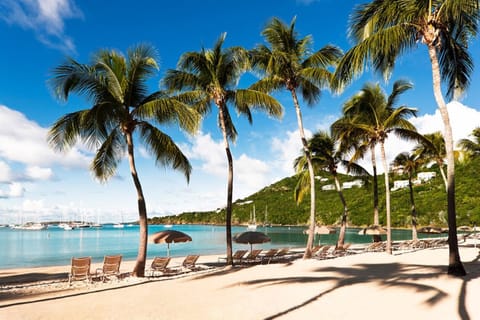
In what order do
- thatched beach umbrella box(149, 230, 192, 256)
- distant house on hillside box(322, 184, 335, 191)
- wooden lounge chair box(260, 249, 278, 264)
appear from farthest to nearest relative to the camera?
distant house on hillside box(322, 184, 335, 191), wooden lounge chair box(260, 249, 278, 264), thatched beach umbrella box(149, 230, 192, 256)

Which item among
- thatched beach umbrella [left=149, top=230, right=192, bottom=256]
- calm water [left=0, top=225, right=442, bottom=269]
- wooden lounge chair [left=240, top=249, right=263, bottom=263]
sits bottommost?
calm water [left=0, top=225, right=442, bottom=269]

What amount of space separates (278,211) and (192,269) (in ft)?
318

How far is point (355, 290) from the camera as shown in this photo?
28.1 feet

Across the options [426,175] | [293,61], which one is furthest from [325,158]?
[426,175]

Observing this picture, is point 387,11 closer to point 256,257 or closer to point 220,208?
point 256,257

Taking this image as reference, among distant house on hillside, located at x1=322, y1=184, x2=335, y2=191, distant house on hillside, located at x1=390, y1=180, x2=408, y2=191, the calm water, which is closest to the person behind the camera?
the calm water

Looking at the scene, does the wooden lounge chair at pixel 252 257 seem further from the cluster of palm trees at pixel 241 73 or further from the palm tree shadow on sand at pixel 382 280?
the palm tree shadow on sand at pixel 382 280

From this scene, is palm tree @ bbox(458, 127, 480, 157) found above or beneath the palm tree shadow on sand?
above

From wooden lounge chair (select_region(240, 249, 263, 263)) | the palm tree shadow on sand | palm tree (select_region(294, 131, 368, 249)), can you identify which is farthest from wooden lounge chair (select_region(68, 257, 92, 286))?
palm tree (select_region(294, 131, 368, 249))

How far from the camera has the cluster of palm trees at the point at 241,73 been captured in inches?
405

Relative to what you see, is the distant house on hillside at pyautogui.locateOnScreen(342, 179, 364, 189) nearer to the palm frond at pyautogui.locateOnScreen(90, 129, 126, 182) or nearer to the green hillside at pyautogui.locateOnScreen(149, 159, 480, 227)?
the green hillside at pyautogui.locateOnScreen(149, 159, 480, 227)

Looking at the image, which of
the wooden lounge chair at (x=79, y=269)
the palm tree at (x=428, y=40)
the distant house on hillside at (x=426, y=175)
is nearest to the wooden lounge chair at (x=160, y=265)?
the wooden lounge chair at (x=79, y=269)

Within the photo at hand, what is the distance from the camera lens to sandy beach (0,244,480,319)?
6977 mm

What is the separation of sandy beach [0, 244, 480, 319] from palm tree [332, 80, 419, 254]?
7.43m
